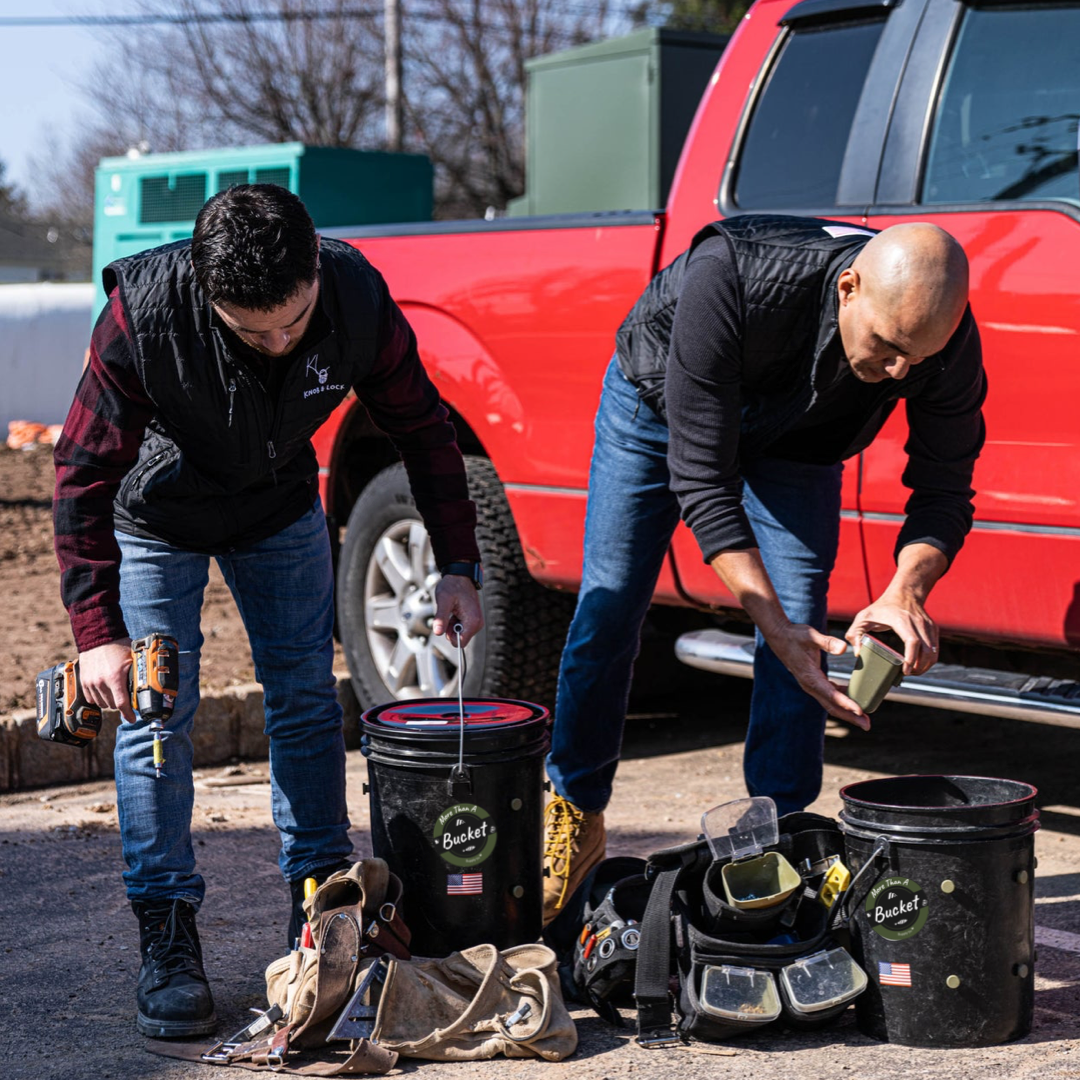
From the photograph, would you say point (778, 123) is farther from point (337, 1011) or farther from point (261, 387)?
point (337, 1011)

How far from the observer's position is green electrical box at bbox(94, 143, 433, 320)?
8.66 m

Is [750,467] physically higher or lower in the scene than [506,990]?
higher

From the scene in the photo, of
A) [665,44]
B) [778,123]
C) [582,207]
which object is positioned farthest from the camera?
[582,207]

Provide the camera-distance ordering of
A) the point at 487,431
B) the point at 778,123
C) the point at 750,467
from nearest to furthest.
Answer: the point at 750,467 < the point at 778,123 < the point at 487,431

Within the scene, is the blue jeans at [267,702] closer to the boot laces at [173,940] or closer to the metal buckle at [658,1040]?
the boot laces at [173,940]

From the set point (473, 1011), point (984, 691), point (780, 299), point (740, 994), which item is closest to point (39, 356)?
point (984, 691)

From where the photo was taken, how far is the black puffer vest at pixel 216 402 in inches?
115

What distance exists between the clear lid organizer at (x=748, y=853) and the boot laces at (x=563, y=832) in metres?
0.62

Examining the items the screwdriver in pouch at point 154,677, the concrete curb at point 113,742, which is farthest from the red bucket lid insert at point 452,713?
the concrete curb at point 113,742

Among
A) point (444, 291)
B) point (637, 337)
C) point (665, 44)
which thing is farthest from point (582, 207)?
point (637, 337)

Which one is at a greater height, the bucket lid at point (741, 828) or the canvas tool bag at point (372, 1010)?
the bucket lid at point (741, 828)

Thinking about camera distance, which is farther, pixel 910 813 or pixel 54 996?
pixel 54 996

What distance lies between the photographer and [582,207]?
42.3 feet

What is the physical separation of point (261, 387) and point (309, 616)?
22.2 inches
